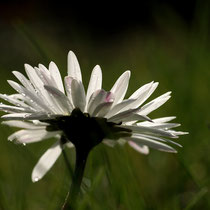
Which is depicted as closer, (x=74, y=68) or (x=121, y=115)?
(x=121, y=115)

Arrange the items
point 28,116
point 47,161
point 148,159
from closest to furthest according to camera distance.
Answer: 1. point 28,116
2. point 47,161
3. point 148,159


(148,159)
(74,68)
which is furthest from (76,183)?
(148,159)

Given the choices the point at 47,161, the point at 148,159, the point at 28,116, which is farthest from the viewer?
the point at 148,159

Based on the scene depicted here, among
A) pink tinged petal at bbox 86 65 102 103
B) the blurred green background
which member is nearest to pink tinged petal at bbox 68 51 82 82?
pink tinged petal at bbox 86 65 102 103

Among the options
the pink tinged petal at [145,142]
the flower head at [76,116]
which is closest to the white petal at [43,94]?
the flower head at [76,116]

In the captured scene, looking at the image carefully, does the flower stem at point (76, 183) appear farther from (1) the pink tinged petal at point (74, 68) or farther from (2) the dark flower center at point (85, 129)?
(1) the pink tinged petal at point (74, 68)

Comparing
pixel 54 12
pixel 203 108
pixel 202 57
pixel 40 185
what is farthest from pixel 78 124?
pixel 54 12

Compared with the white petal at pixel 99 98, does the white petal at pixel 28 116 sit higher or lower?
higher

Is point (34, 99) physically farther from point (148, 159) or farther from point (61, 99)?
point (148, 159)
